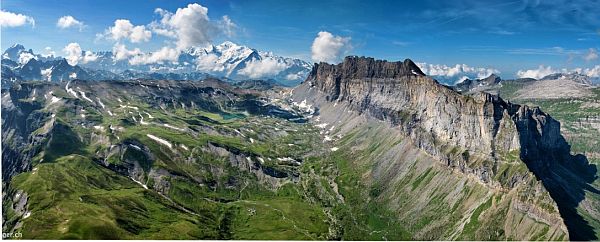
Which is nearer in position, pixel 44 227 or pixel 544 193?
pixel 44 227

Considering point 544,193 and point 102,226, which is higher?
point 544,193

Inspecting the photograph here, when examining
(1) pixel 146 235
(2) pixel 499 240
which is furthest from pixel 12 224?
(2) pixel 499 240

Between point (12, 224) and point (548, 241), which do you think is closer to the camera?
point (548, 241)

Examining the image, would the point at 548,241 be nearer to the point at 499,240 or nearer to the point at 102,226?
the point at 499,240

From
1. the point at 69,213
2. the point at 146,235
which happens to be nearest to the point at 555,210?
the point at 146,235

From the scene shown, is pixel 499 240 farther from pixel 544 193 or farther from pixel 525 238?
pixel 544 193

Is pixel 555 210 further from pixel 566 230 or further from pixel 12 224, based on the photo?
pixel 12 224

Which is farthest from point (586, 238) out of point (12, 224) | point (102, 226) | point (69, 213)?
point (12, 224)
